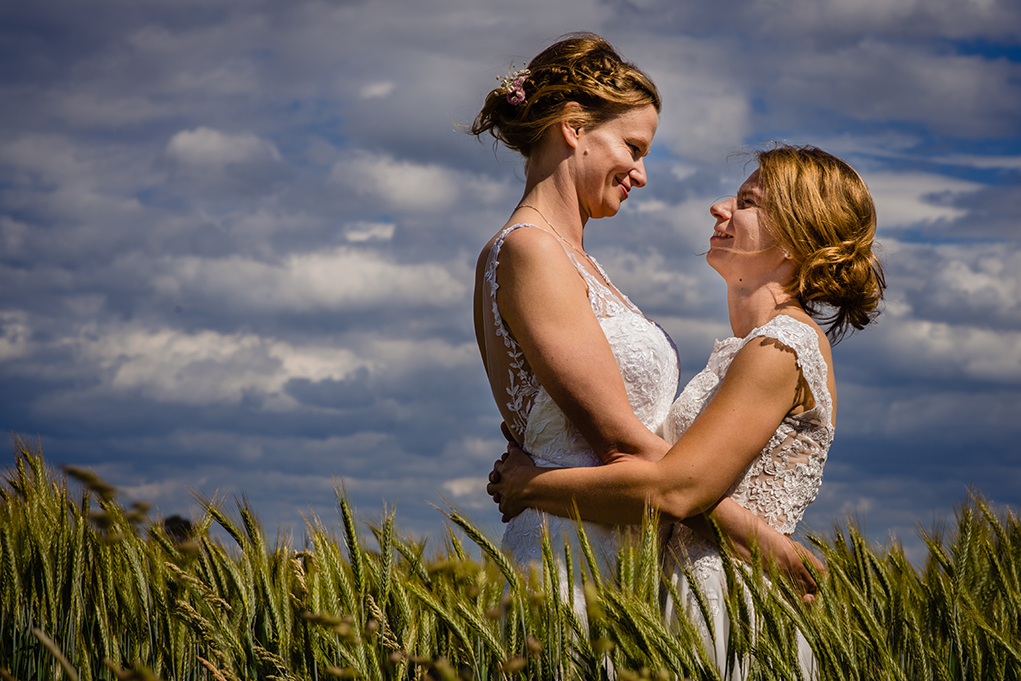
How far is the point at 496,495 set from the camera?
3.29m

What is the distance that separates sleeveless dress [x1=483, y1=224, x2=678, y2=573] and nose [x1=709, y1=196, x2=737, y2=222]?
626 mm

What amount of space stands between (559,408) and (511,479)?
363mm

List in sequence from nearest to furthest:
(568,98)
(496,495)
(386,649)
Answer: (386,649) → (496,495) → (568,98)

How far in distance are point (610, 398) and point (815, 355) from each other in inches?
32.7

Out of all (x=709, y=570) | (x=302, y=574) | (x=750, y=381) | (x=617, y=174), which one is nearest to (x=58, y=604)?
(x=302, y=574)

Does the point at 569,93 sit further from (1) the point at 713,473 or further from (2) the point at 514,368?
(1) the point at 713,473

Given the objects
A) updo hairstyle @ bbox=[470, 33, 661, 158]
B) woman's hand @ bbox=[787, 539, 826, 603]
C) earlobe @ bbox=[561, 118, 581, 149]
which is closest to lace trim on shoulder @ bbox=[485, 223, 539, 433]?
earlobe @ bbox=[561, 118, 581, 149]

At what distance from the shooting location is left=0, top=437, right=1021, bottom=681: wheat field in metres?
2.02

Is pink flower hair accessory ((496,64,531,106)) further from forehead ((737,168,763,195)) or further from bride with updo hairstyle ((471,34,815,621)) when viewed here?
forehead ((737,168,763,195))

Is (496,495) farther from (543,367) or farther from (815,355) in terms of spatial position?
(815,355)

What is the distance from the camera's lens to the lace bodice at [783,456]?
3014 mm

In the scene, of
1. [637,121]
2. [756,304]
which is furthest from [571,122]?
[756,304]

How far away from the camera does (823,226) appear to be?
332 cm

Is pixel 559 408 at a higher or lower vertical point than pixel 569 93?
lower
